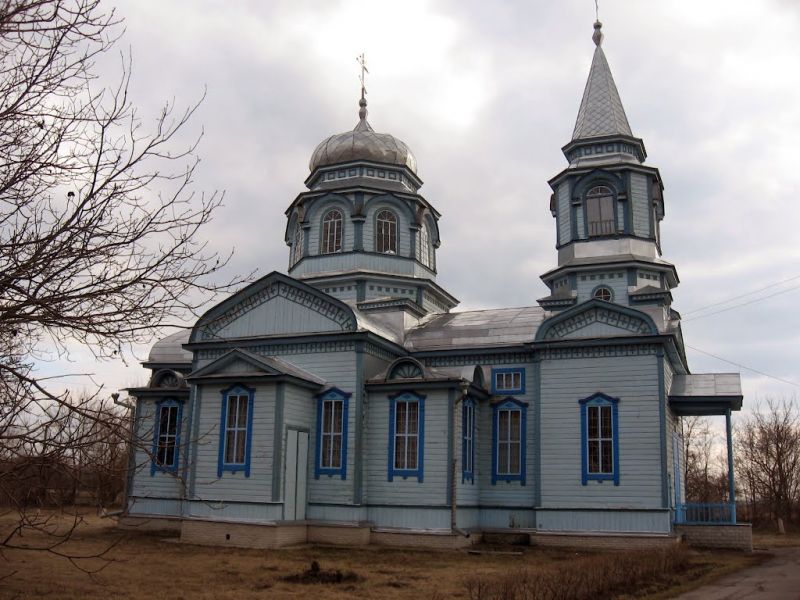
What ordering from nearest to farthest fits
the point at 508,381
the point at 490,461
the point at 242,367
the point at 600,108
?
1. the point at 242,367
2. the point at 490,461
3. the point at 508,381
4. the point at 600,108

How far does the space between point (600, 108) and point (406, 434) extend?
12.6 m

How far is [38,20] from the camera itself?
5.38 m

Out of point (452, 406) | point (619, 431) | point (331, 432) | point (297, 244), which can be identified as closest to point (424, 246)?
point (297, 244)

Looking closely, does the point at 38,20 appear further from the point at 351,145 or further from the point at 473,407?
the point at 351,145

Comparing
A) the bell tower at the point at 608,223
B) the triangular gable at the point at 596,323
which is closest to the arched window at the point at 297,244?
the bell tower at the point at 608,223

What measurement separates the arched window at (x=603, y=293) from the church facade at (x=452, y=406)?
1.6 inches

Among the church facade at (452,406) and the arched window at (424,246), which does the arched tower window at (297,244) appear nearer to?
the church facade at (452,406)

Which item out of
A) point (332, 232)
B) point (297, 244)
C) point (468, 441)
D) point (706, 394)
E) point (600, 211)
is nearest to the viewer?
point (468, 441)

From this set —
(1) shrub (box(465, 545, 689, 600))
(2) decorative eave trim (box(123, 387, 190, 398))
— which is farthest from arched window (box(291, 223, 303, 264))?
(1) shrub (box(465, 545, 689, 600))

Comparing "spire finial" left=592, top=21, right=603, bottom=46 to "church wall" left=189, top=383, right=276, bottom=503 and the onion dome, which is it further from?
"church wall" left=189, top=383, right=276, bottom=503

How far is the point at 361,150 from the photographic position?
25984 mm

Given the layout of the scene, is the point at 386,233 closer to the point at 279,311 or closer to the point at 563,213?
the point at 279,311

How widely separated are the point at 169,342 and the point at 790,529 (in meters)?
27.8

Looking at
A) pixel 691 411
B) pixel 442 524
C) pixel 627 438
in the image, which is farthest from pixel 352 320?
pixel 691 411
